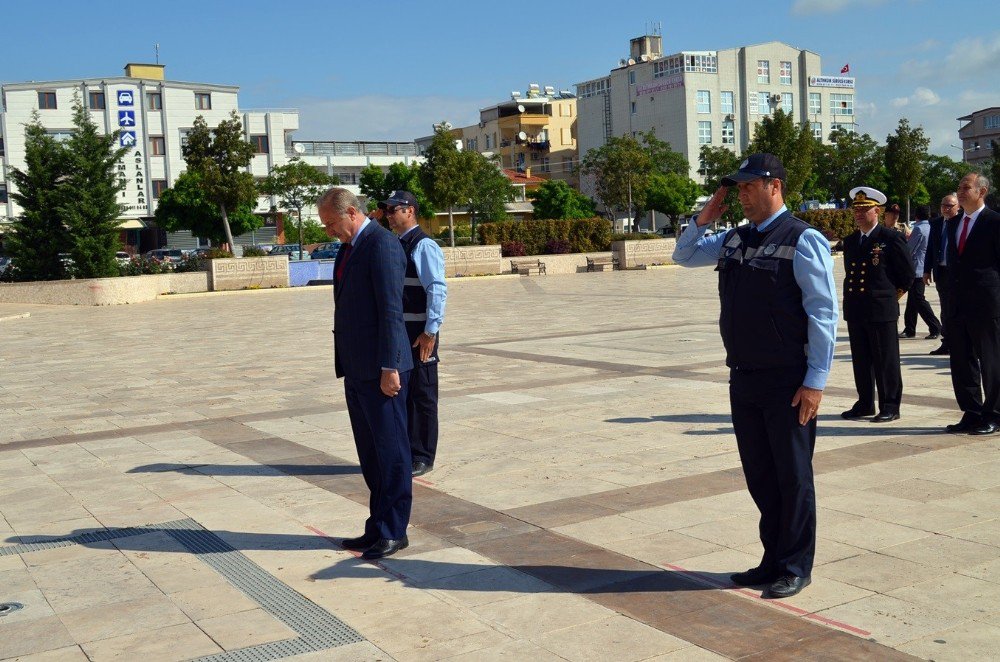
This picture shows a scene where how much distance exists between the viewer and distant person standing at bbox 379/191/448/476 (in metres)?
7.05

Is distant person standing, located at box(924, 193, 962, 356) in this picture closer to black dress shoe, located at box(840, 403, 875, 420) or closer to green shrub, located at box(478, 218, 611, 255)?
black dress shoe, located at box(840, 403, 875, 420)

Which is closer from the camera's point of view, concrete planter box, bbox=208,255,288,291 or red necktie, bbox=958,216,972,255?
red necktie, bbox=958,216,972,255

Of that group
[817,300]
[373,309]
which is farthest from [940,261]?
[373,309]

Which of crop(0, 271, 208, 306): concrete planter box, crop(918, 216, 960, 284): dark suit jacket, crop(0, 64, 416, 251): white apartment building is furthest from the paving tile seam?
crop(0, 64, 416, 251): white apartment building

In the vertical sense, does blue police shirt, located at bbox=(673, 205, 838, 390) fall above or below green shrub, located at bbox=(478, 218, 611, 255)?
below

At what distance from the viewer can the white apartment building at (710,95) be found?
90.9 meters

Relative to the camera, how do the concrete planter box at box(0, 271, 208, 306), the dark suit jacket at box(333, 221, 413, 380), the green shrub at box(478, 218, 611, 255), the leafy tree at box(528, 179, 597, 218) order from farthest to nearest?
the leafy tree at box(528, 179, 597, 218), the green shrub at box(478, 218, 611, 255), the concrete planter box at box(0, 271, 208, 306), the dark suit jacket at box(333, 221, 413, 380)

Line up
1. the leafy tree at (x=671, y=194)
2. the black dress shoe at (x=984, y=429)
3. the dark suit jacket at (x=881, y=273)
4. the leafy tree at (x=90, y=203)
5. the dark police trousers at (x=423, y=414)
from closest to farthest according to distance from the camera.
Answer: the dark police trousers at (x=423, y=414)
the black dress shoe at (x=984, y=429)
the dark suit jacket at (x=881, y=273)
the leafy tree at (x=90, y=203)
the leafy tree at (x=671, y=194)

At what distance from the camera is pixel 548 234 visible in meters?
43.0

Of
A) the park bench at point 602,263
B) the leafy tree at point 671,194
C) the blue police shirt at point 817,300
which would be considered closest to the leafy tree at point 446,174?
the park bench at point 602,263

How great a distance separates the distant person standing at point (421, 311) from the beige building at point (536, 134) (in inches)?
3859

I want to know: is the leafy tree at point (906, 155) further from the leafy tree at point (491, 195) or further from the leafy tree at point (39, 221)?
the leafy tree at point (39, 221)

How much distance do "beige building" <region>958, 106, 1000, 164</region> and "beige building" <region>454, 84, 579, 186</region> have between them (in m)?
53.3

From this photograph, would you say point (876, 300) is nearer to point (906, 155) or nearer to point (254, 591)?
point (254, 591)
